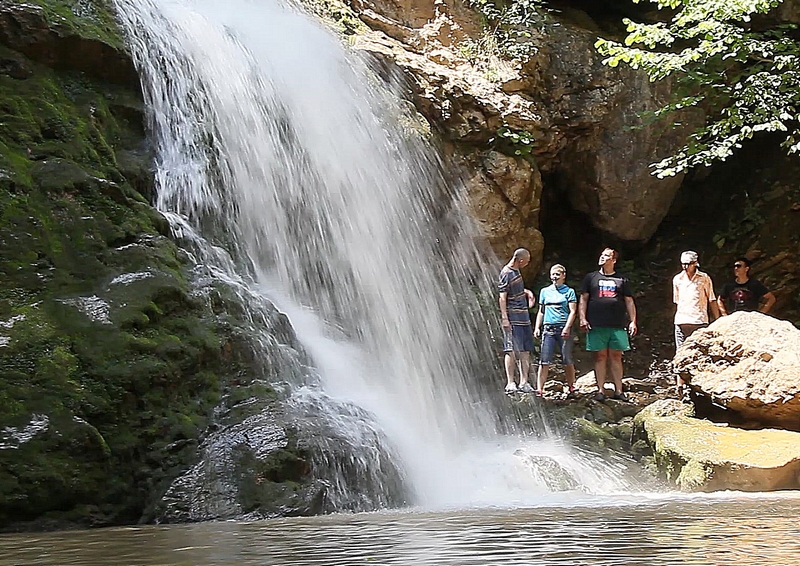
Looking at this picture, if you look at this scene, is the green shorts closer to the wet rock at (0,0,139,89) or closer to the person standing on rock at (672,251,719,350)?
the person standing on rock at (672,251,719,350)

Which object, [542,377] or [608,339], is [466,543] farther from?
[608,339]

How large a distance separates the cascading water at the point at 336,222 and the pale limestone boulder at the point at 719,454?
0.70 metres

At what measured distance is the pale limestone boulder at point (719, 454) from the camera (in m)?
5.86

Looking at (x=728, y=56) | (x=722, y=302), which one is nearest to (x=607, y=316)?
(x=722, y=302)

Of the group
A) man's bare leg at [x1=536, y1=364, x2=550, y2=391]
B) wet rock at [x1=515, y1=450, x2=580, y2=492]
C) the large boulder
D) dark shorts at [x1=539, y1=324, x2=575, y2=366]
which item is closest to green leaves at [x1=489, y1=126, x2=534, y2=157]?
dark shorts at [x1=539, y1=324, x2=575, y2=366]

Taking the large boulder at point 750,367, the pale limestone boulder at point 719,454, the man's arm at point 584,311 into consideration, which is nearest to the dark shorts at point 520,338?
the man's arm at point 584,311

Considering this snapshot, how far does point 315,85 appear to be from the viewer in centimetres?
991

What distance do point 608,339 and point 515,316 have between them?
107 cm

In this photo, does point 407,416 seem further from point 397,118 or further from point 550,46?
point 550,46

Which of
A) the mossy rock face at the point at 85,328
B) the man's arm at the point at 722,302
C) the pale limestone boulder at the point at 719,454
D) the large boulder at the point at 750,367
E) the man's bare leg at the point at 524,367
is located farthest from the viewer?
the man's arm at the point at 722,302

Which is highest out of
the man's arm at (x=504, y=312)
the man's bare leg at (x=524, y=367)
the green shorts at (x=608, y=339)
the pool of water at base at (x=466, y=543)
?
the man's arm at (x=504, y=312)

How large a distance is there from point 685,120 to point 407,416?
8200 millimetres

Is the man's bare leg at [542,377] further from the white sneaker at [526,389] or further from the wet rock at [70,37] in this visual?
the wet rock at [70,37]

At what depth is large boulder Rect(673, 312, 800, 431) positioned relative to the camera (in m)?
6.78
